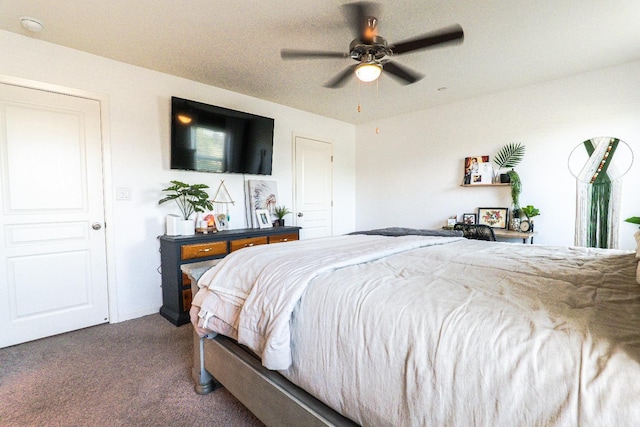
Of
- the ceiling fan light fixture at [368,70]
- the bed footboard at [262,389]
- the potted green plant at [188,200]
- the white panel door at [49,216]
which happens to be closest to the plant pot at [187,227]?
the potted green plant at [188,200]

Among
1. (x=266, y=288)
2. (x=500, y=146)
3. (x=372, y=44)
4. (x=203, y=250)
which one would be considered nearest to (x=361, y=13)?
(x=372, y=44)

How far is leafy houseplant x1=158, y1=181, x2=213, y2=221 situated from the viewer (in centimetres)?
296

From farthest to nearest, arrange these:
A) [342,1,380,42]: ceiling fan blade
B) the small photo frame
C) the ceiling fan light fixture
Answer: the small photo frame < the ceiling fan light fixture < [342,1,380,42]: ceiling fan blade

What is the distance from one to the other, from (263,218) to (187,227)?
1.01 meters

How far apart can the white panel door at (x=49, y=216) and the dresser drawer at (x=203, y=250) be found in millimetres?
791

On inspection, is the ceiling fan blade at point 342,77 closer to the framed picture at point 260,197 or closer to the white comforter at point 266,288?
the white comforter at point 266,288

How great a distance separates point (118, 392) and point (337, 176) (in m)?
3.93

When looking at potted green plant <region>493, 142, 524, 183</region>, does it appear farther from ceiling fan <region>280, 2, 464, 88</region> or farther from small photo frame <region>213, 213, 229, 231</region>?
small photo frame <region>213, 213, 229, 231</region>

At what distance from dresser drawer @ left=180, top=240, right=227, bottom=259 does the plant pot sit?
0.22 meters

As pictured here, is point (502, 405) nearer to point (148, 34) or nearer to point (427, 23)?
point (427, 23)

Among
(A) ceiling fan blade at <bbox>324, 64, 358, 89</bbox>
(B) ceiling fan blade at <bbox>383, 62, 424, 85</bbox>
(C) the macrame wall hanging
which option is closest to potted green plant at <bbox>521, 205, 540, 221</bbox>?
(C) the macrame wall hanging

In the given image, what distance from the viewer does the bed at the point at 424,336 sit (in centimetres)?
66

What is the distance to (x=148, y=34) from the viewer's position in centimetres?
240

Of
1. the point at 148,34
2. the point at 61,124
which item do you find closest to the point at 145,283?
the point at 61,124
